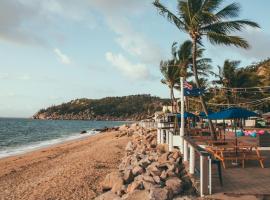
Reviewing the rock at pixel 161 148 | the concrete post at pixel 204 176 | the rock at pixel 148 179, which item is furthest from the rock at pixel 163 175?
the rock at pixel 161 148

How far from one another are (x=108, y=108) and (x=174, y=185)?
17362 centimetres

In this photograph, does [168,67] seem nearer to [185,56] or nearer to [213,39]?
[185,56]

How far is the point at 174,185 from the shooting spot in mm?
8625

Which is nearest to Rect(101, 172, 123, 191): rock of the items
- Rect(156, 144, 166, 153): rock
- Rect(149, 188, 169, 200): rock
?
Rect(149, 188, 169, 200): rock

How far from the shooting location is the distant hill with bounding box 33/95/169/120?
171 metres

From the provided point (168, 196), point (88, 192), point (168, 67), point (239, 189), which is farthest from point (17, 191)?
point (168, 67)

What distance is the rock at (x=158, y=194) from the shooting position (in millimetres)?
7805

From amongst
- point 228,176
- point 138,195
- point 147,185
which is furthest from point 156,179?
point 228,176

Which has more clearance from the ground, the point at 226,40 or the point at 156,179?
the point at 226,40

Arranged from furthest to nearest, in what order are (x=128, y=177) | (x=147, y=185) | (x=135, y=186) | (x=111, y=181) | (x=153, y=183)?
1. (x=111, y=181)
2. (x=128, y=177)
3. (x=135, y=186)
4. (x=153, y=183)
5. (x=147, y=185)

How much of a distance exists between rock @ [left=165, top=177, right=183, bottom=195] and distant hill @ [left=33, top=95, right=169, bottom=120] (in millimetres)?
150251

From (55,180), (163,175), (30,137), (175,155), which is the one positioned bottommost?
(55,180)

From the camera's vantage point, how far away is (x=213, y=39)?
19.2 m

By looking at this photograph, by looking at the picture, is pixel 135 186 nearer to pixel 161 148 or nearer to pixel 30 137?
pixel 161 148
